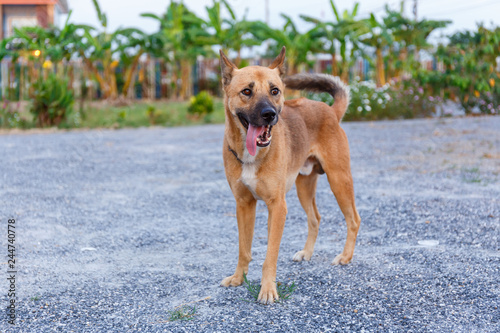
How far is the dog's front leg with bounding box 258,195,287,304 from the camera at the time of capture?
3133mm

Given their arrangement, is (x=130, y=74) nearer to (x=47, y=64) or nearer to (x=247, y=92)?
(x=47, y=64)

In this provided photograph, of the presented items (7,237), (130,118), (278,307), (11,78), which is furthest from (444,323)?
(11,78)

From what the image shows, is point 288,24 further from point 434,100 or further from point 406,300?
point 406,300

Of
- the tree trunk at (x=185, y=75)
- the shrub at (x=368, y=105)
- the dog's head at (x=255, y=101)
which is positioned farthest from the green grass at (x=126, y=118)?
the dog's head at (x=255, y=101)

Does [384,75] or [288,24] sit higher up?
[288,24]

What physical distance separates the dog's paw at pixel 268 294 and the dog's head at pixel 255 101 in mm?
830

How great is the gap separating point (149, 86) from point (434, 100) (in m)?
12.9

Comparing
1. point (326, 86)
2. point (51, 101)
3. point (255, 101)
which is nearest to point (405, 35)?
point (51, 101)

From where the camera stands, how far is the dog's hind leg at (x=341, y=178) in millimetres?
3898

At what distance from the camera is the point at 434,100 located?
14812 millimetres

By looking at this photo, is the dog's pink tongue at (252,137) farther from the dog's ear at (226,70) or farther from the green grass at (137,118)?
the green grass at (137,118)

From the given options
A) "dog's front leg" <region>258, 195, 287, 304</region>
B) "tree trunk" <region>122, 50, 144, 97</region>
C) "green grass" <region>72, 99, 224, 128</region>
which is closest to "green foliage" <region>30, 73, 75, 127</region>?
"green grass" <region>72, 99, 224, 128</region>

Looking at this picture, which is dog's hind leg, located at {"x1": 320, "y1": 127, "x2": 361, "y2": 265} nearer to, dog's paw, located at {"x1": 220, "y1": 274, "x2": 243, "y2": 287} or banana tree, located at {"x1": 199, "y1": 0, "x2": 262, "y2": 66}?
dog's paw, located at {"x1": 220, "y1": 274, "x2": 243, "y2": 287}

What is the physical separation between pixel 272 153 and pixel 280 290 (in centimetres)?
88
